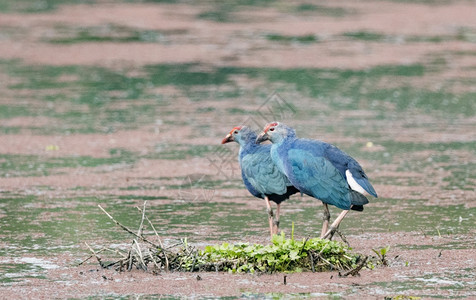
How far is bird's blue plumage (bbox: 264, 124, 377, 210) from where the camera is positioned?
743 centimetres

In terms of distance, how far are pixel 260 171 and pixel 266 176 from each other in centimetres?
7

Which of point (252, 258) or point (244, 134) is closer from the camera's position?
point (252, 258)

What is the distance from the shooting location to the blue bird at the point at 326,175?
7.42 meters

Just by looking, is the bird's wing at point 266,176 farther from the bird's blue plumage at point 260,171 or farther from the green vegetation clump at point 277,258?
the green vegetation clump at point 277,258

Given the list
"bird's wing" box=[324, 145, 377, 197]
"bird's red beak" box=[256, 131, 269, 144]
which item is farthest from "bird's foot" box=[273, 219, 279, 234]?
"bird's wing" box=[324, 145, 377, 197]

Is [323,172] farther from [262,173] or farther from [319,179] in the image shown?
[262,173]

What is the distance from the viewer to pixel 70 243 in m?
8.23

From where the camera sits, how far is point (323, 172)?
750 cm

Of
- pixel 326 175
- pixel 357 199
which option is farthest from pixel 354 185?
pixel 326 175

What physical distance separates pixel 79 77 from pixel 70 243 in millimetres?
10168

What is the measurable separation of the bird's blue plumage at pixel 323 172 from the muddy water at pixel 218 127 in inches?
24.4

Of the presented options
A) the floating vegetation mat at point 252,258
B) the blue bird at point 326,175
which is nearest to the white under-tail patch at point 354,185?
the blue bird at point 326,175

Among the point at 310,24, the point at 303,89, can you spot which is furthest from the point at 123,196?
the point at 310,24

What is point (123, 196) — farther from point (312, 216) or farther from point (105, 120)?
point (105, 120)
